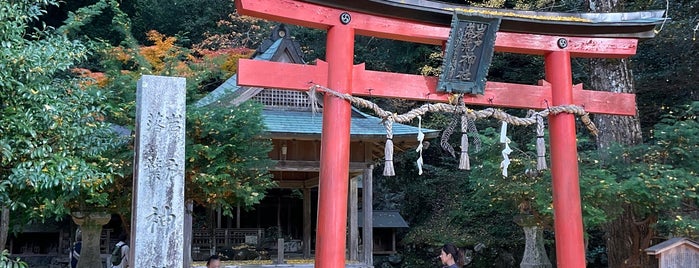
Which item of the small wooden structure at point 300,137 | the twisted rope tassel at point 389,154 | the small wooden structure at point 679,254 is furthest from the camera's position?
the small wooden structure at point 300,137

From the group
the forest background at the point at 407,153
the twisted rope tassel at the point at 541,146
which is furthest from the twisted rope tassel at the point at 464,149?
the forest background at the point at 407,153

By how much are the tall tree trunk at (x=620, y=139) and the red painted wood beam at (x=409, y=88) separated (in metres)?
2.41

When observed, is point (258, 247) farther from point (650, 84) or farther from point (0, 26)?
point (0, 26)

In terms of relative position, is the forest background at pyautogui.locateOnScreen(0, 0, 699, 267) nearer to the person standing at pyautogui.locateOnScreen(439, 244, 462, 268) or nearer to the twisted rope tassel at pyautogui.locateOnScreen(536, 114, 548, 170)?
the twisted rope tassel at pyautogui.locateOnScreen(536, 114, 548, 170)

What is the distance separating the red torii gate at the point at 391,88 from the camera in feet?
20.7

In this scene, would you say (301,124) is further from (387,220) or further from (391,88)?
(387,220)

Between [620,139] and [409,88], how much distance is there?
5248 millimetres

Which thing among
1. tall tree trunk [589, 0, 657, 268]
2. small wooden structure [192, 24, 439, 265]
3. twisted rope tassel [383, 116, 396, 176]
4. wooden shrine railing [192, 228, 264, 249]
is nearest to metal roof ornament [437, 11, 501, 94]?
twisted rope tassel [383, 116, 396, 176]

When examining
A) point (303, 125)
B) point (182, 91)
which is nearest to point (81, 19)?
point (182, 91)

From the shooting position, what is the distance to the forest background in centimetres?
552

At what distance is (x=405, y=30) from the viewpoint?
276 inches

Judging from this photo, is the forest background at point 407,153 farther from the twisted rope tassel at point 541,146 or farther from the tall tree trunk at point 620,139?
the twisted rope tassel at point 541,146

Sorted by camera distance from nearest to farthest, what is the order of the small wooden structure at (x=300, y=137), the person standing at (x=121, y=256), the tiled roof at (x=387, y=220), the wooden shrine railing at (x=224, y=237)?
the person standing at (x=121, y=256)
the small wooden structure at (x=300, y=137)
the wooden shrine railing at (x=224, y=237)
the tiled roof at (x=387, y=220)

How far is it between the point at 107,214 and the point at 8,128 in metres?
6.12
